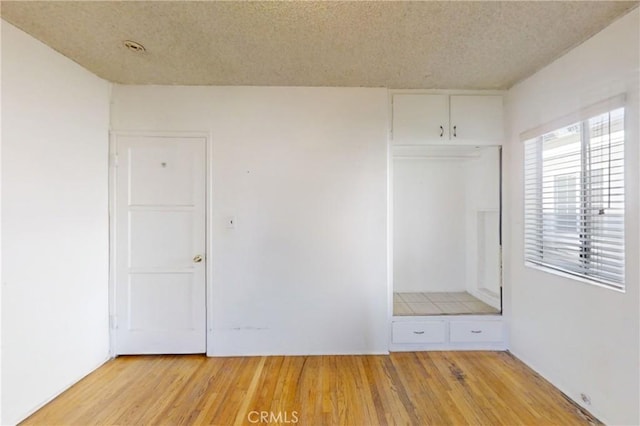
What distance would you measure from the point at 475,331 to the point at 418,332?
1.81ft

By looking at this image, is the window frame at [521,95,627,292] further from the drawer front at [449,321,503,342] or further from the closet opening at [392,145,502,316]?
the closet opening at [392,145,502,316]

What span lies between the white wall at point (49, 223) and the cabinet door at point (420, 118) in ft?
8.79

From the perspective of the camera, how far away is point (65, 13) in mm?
1652

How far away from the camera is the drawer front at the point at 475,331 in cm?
267

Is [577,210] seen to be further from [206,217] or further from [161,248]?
[161,248]

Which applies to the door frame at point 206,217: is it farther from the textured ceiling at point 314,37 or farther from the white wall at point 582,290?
the white wall at point 582,290

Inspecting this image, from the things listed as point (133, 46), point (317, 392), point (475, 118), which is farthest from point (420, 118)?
point (317, 392)

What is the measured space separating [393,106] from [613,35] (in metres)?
1.46

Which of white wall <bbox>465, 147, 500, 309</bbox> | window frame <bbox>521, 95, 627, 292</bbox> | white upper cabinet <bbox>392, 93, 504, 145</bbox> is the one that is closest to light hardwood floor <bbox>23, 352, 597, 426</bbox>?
white wall <bbox>465, 147, 500, 309</bbox>

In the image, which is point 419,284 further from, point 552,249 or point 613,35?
point 613,35

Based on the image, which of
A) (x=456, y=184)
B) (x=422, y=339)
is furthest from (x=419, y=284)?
(x=456, y=184)

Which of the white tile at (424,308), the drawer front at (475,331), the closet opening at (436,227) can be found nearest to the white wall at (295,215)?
the white tile at (424,308)

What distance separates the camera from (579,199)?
200cm

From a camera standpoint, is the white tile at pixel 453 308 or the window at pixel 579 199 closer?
the window at pixel 579 199
